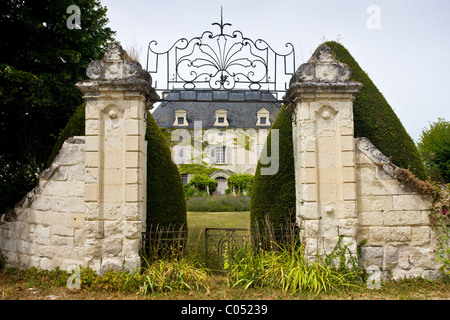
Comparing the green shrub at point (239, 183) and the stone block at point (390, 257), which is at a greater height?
the green shrub at point (239, 183)

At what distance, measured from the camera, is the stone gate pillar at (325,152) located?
168 inches

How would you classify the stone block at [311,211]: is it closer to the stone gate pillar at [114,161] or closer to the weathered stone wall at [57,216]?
the stone gate pillar at [114,161]

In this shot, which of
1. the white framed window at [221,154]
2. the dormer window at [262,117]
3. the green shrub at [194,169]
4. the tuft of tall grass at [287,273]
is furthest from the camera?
the dormer window at [262,117]

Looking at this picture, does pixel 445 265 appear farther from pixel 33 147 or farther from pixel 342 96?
pixel 33 147

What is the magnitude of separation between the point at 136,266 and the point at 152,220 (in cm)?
76

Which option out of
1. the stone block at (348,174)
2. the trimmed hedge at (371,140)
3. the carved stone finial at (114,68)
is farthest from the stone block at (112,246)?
the stone block at (348,174)

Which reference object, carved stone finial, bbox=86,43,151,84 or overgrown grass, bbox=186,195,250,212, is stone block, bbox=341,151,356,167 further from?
overgrown grass, bbox=186,195,250,212

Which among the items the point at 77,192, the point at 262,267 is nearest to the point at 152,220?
the point at 77,192

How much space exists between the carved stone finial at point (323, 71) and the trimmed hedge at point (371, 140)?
0.60 meters

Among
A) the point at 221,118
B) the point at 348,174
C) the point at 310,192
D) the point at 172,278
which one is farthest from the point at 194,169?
the point at 348,174

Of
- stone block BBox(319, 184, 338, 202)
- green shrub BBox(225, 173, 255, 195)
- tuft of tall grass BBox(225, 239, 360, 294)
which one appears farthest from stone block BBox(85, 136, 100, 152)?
green shrub BBox(225, 173, 255, 195)

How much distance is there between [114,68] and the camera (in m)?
4.39

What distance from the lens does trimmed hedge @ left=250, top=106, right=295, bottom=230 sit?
4.81m

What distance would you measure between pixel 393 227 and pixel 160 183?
3.60m
